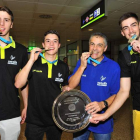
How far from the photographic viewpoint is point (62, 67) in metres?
1.88

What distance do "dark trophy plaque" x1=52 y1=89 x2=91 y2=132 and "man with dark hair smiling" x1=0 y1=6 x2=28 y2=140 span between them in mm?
448

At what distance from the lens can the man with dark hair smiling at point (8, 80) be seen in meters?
1.53

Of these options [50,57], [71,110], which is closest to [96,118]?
[71,110]

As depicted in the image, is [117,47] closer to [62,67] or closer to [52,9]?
[52,9]

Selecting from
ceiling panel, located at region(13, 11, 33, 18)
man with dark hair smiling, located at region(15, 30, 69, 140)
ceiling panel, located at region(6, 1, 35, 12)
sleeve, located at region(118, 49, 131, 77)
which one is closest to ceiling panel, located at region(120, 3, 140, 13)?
ceiling panel, located at region(6, 1, 35, 12)

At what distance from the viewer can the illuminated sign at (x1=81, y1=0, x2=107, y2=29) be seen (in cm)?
418

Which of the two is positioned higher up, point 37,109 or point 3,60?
point 3,60

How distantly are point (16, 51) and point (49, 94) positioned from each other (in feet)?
1.93

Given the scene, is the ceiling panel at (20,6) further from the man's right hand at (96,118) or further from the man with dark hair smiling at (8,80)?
the man's right hand at (96,118)

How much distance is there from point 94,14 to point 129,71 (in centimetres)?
348

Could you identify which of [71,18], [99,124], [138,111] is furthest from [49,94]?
[71,18]

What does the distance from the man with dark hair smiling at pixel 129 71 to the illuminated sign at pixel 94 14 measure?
8.87 feet

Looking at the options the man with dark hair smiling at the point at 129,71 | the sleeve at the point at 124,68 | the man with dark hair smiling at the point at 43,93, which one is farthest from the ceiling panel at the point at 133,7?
the man with dark hair smiling at the point at 43,93

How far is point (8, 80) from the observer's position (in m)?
1.55
